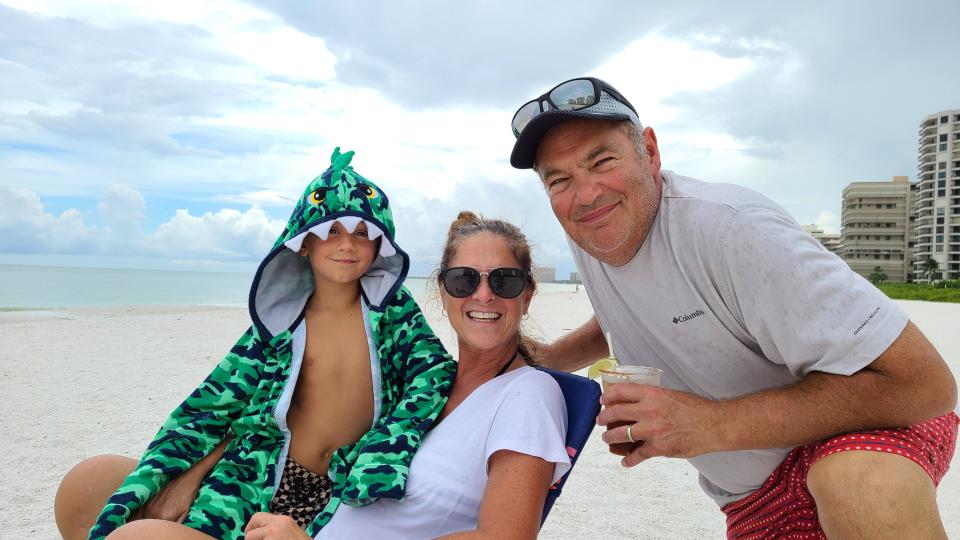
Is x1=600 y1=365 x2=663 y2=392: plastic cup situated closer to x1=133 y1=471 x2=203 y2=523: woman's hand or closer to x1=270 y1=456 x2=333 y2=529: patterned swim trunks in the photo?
x1=270 y1=456 x2=333 y2=529: patterned swim trunks

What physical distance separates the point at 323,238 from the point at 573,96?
116cm

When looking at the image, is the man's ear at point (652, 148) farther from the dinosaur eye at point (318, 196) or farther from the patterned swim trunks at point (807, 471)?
the dinosaur eye at point (318, 196)

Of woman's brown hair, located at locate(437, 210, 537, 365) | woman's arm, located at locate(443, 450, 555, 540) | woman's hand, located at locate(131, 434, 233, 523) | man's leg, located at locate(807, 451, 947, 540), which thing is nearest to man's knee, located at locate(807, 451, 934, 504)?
man's leg, located at locate(807, 451, 947, 540)

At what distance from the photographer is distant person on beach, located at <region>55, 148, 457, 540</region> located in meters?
2.48

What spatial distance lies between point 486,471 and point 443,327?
12.0 metres

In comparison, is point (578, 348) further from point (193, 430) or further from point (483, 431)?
point (193, 430)

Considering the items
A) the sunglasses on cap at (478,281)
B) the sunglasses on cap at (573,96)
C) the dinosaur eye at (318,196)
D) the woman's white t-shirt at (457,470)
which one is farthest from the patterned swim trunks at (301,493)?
the sunglasses on cap at (573,96)

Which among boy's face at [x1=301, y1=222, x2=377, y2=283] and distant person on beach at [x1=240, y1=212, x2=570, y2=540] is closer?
distant person on beach at [x1=240, y1=212, x2=570, y2=540]

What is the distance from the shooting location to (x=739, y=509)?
9.80 feet

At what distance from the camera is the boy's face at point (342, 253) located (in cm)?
284

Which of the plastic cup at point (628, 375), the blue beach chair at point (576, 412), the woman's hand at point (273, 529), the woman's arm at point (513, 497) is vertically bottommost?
the woman's hand at point (273, 529)

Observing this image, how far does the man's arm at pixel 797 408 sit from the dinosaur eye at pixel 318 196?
1463mm

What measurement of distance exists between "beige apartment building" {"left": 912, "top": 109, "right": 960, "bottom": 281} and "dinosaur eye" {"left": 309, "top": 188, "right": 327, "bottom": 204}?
4393 inches

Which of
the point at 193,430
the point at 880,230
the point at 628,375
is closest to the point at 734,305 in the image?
the point at 628,375
